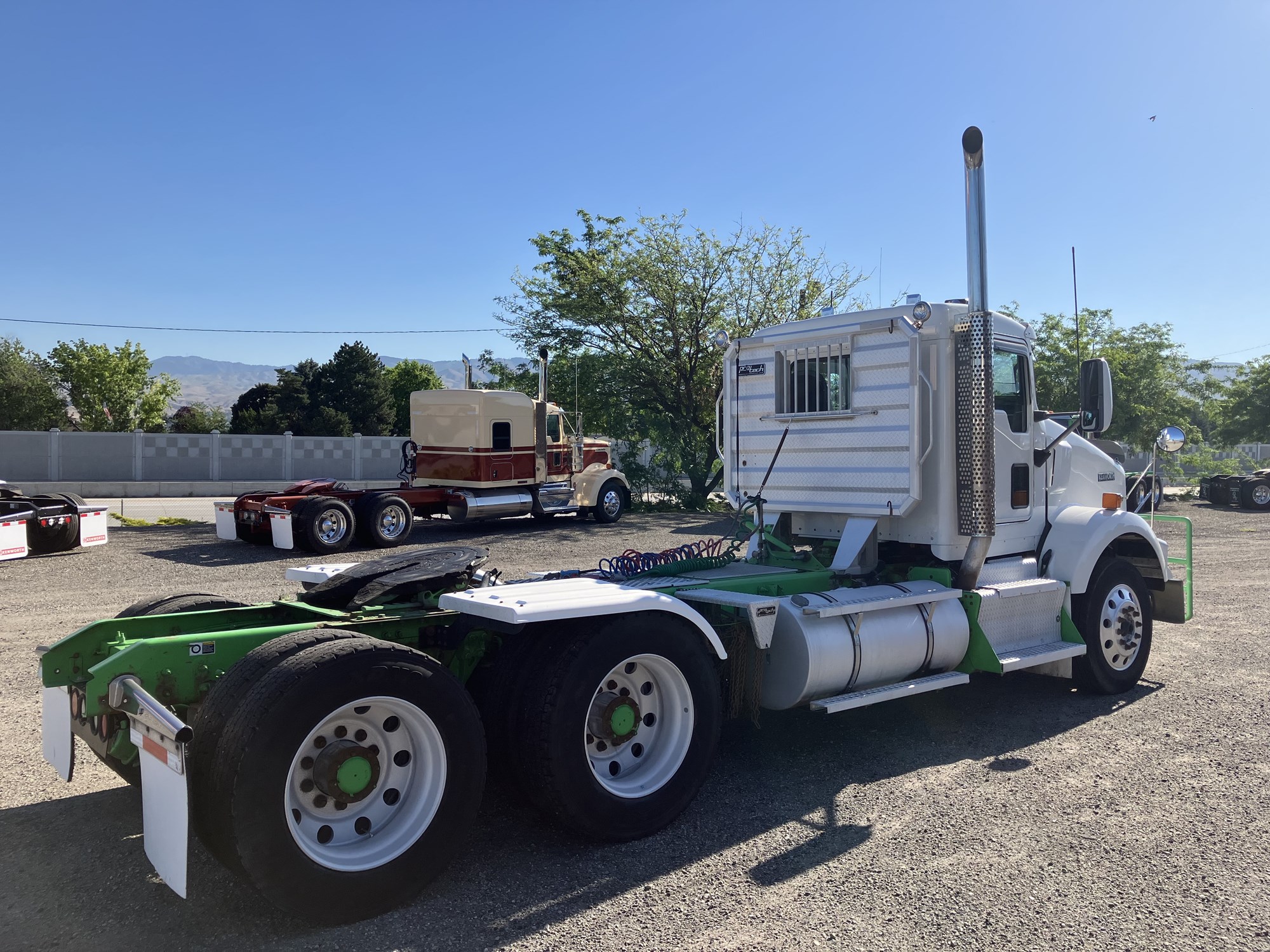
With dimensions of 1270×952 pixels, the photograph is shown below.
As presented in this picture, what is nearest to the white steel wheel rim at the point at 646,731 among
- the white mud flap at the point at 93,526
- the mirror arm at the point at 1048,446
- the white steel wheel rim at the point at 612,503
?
the mirror arm at the point at 1048,446

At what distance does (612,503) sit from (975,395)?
607 inches

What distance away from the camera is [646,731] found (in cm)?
451

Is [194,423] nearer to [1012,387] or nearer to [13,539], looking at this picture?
[13,539]

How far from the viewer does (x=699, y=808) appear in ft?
15.2

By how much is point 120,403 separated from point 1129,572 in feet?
174

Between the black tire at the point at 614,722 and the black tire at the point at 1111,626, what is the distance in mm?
3478

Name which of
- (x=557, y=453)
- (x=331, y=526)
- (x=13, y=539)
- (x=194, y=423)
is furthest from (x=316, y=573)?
(x=194, y=423)

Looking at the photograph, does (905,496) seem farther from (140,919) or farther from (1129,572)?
(140,919)

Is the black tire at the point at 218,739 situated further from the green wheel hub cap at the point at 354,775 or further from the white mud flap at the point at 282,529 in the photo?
the white mud flap at the point at 282,529

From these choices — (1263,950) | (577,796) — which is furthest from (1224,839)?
(577,796)

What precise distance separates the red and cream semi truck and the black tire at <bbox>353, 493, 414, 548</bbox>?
15 mm

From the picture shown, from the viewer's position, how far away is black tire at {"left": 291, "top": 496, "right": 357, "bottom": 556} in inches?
565

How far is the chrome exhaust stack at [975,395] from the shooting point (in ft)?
18.9

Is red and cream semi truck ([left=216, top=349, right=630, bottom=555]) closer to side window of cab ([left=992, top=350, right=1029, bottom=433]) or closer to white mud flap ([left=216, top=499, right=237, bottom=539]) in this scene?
white mud flap ([left=216, top=499, right=237, bottom=539])
